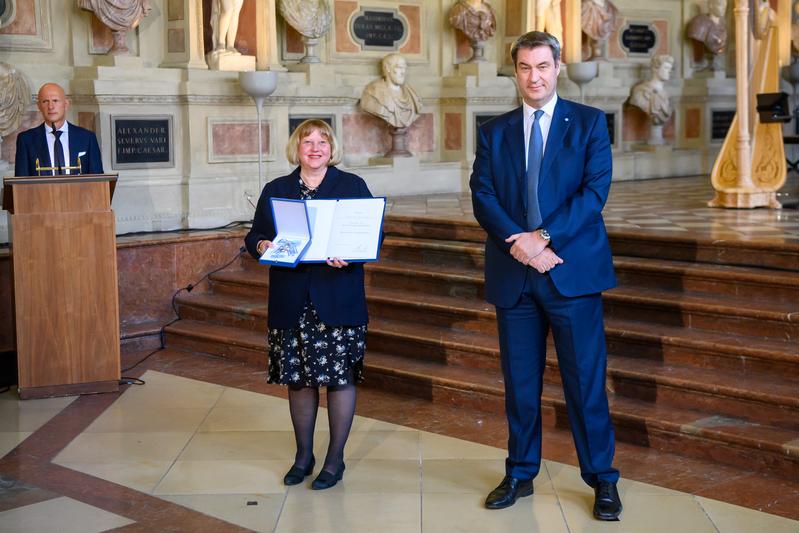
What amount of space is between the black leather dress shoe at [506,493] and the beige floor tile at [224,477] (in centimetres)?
97

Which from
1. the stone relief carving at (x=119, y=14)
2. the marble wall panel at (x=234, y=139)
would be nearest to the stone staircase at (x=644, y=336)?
the marble wall panel at (x=234, y=139)

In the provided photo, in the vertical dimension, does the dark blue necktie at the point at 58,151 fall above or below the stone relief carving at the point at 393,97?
below

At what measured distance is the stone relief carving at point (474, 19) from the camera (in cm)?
1155

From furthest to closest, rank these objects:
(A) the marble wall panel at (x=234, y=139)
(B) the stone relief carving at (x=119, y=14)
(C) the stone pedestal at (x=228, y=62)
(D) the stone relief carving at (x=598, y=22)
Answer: (D) the stone relief carving at (x=598, y=22)
(C) the stone pedestal at (x=228, y=62)
(A) the marble wall panel at (x=234, y=139)
(B) the stone relief carving at (x=119, y=14)

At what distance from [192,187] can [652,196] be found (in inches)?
169

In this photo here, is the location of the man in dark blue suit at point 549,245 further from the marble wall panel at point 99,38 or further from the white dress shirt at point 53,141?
the marble wall panel at point 99,38

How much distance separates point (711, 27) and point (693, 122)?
116 centimetres

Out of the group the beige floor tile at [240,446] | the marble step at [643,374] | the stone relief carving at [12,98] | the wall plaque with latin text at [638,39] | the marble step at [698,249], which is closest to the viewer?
the marble step at [643,374]

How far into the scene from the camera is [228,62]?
9.77 m

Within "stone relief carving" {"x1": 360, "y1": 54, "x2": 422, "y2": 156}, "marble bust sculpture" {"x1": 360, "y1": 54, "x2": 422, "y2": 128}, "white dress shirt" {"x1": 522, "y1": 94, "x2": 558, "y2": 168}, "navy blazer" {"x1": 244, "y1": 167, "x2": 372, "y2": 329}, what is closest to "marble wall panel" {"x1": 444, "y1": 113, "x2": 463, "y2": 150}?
"stone relief carving" {"x1": 360, "y1": 54, "x2": 422, "y2": 156}

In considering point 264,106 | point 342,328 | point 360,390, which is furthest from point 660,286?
point 264,106

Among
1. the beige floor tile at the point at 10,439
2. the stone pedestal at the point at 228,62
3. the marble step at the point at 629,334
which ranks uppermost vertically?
the stone pedestal at the point at 228,62

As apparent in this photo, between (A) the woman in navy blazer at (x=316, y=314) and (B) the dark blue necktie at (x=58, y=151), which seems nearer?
(A) the woman in navy blazer at (x=316, y=314)

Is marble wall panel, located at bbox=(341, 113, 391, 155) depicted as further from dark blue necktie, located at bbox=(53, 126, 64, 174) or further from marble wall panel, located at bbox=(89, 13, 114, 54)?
dark blue necktie, located at bbox=(53, 126, 64, 174)
